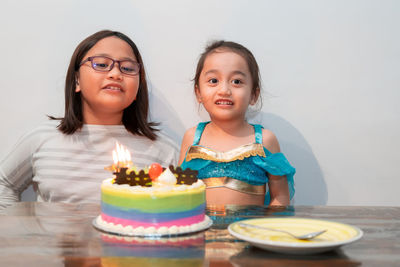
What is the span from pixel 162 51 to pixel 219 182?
81cm

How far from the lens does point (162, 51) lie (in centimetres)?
218

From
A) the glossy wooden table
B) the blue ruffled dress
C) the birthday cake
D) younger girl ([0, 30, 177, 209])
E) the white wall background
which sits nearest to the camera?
the glossy wooden table

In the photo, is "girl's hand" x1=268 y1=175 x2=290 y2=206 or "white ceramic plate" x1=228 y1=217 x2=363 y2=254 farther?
"girl's hand" x1=268 y1=175 x2=290 y2=206

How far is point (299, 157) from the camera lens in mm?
2176

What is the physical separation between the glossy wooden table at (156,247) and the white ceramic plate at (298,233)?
0.02 meters

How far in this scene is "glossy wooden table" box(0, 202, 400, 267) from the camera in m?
0.80

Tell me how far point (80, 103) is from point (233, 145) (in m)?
0.78

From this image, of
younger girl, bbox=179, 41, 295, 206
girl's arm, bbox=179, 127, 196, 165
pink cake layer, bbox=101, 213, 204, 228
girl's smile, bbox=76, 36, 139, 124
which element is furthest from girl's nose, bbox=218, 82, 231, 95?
pink cake layer, bbox=101, 213, 204, 228

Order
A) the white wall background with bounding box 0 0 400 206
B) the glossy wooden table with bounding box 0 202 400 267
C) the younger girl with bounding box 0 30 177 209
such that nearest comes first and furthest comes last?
the glossy wooden table with bounding box 0 202 400 267, the younger girl with bounding box 0 30 177 209, the white wall background with bounding box 0 0 400 206

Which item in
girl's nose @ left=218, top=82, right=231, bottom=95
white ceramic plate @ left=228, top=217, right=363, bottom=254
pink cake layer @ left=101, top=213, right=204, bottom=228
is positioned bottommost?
pink cake layer @ left=101, top=213, right=204, bottom=228

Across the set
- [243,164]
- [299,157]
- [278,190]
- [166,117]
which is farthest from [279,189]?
[166,117]

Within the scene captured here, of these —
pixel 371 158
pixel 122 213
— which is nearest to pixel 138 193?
pixel 122 213

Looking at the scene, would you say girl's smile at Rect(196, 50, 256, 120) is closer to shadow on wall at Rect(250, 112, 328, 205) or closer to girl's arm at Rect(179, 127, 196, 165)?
girl's arm at Rect(179, 127, 196, 165)

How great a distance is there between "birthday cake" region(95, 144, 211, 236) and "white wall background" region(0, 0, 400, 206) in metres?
1.16
